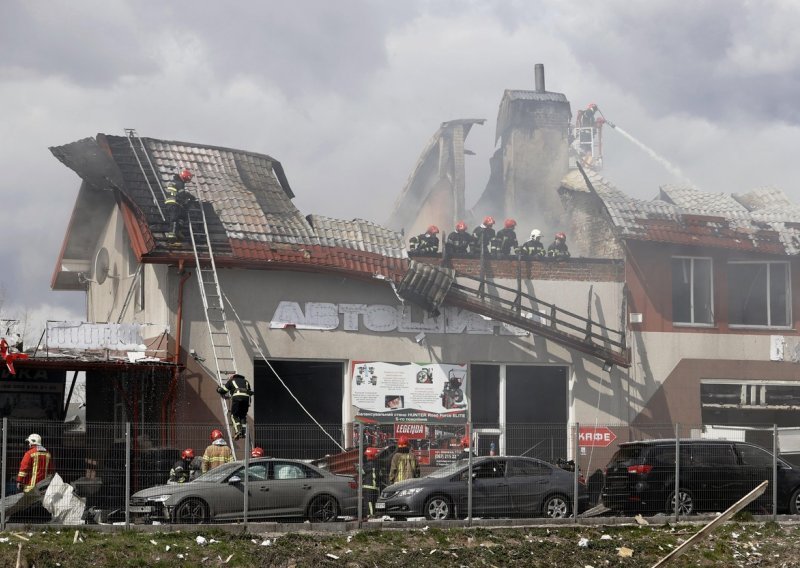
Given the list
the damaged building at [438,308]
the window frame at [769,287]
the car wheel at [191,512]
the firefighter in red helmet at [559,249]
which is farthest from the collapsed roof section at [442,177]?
the car wheel at [191,512]

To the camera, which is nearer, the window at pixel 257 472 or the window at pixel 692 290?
the window at pixel 257 472

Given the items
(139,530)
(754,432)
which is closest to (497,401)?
(754,432)

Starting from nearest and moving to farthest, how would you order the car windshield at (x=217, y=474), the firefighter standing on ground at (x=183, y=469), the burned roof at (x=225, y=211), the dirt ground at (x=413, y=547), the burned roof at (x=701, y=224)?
the dirt ground at (x=413, y=547) < the car windshield at (x=217, y=474) < the firefighter standing on ground at (x=183, y=469) < the burned roof at (x=225, y=211) < the burned roof at (x=701, y=224)

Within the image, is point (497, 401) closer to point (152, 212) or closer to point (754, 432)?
point (754, 432)

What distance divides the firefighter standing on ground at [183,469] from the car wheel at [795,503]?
10.8m

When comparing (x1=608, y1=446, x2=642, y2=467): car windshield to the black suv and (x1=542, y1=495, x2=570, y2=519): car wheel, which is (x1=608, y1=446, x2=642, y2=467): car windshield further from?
(x1=542, y1=495, x2=570, y2=519): car wheel

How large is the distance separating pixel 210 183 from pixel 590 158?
23401mm

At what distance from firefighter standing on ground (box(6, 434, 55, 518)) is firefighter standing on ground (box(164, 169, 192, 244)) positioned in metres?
8.47

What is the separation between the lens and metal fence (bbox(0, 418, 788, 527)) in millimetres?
19047

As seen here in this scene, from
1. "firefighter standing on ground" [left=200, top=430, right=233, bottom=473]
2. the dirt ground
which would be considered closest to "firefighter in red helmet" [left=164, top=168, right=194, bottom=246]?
"firefighter standing on ground" [left=200, top=430, right=233, bottom=473]

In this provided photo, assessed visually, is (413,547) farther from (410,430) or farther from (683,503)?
(410,430)

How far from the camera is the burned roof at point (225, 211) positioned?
27.3 meters

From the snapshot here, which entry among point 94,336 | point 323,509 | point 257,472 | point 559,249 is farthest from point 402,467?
point 559,249

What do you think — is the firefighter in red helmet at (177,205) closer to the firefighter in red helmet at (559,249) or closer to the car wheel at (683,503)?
the firefighter in red helmet at (559,249)
